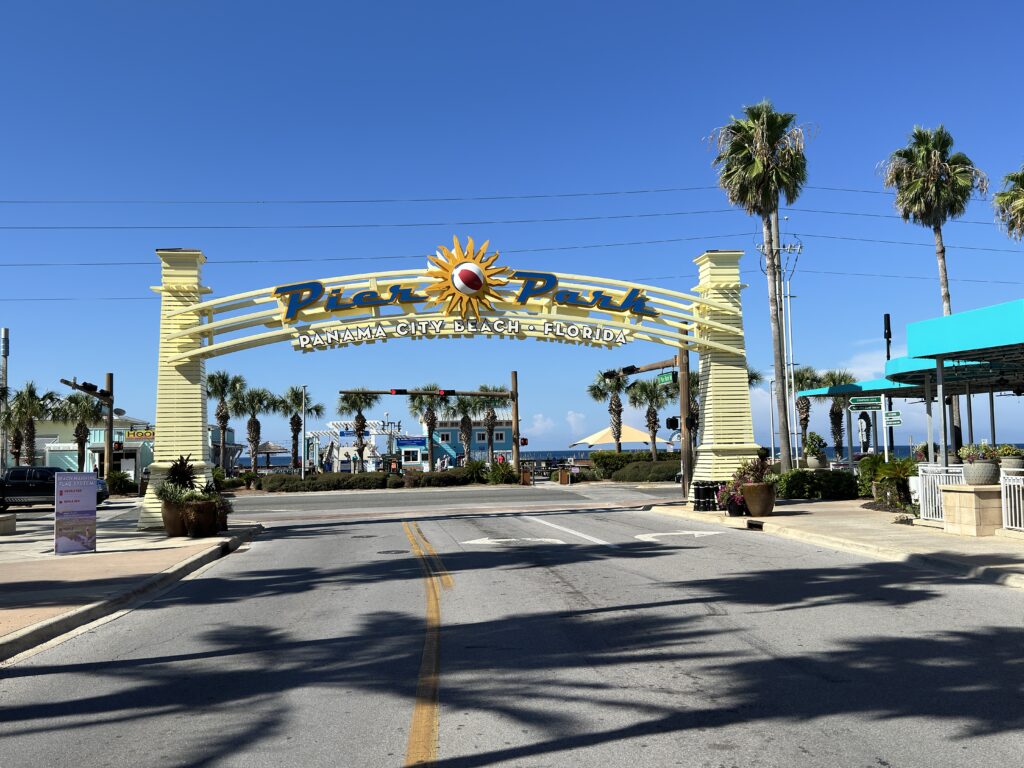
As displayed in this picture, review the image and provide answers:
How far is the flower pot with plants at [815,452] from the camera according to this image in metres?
36.9

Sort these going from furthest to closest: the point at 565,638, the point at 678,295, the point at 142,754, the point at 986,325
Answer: the point at 678,295
the point at 986,325
the point at 565,638
the point at 142,754

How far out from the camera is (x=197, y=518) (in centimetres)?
2086

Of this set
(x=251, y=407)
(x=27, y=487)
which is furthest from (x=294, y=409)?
(x=27, y=487)

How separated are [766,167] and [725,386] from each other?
11524 mm

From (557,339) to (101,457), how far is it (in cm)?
5444

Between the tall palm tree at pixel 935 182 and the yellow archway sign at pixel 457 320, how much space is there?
524 inches

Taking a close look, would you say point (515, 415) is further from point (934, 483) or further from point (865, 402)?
point (934, 483)

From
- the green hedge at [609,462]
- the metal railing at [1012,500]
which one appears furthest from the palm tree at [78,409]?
the metal railing at [1012,500]

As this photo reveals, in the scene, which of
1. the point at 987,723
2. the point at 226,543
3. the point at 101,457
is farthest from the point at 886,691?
the point at 101,457

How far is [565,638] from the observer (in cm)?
834

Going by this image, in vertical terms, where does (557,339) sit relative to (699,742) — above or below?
above

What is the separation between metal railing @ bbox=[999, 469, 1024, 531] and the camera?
50.3 feet

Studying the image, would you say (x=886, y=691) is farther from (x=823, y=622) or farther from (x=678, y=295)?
(x=678, y=295)

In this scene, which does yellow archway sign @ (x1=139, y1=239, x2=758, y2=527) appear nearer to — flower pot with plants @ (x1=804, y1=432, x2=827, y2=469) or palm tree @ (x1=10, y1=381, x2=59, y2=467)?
flower pot with plants @ (x1=804, y1=432, x2=827, y2=469)
